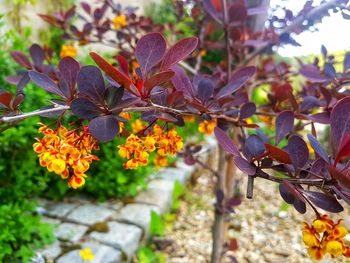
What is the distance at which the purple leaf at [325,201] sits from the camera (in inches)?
23.8

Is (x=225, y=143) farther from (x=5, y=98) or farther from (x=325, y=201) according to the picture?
(x=5, y=98)

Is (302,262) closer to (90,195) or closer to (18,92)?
(90,195)

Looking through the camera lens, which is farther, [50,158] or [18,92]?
[18,92]

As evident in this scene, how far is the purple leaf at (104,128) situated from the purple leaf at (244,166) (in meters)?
0.22

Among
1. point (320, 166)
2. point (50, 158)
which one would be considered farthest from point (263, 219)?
point (50, 158)

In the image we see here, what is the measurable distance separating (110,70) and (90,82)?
0.24ft

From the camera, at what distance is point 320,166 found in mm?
630

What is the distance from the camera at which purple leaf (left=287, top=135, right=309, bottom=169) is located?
24.8 inches

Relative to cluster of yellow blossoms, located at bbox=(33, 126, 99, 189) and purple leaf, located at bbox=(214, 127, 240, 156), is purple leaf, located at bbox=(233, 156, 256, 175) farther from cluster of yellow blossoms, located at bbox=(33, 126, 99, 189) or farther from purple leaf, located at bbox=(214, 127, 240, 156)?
cluster of yellow blossoms, located at bbox=(33, 126, 99, 189)

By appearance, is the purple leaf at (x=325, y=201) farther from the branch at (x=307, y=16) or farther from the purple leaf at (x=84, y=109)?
the branch at (x=307, y=16)

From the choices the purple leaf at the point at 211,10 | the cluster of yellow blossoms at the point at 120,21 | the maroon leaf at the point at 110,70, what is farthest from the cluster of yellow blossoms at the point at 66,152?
the cluster of yellow blossoms at the point at 120,21

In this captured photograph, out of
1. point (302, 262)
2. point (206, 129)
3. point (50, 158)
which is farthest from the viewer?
point (302, 262)

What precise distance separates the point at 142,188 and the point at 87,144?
2.08 meters

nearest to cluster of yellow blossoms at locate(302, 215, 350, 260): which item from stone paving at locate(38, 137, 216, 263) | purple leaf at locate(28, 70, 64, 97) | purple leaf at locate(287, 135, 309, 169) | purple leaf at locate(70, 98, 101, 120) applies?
purple leaf at locate(287, 135, 309, 169)
